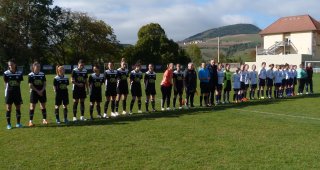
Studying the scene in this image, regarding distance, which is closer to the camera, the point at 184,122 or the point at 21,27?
the point at 184,122

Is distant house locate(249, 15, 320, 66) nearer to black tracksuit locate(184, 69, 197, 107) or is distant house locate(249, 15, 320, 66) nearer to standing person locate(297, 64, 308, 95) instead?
standing person locate(297, 64, 308, 95)

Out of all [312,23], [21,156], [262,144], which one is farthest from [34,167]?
[312,23]

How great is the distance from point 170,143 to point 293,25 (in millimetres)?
79411

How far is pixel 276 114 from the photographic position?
50.0 ft

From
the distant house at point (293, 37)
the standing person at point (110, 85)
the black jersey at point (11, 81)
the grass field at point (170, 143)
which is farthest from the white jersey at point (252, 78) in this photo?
the distant house at point (293, 37)

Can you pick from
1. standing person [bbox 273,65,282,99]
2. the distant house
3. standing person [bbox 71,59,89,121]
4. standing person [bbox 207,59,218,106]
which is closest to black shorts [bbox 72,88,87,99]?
standing person [bbox 71,59,89,121]

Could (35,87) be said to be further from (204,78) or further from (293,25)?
(293,25)

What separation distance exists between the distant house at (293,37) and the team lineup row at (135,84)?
5506 centimetres

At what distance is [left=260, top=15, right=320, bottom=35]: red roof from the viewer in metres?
79.8

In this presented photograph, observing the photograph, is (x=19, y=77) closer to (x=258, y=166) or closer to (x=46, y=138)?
(x=46, y=138)

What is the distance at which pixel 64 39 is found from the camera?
252 ft

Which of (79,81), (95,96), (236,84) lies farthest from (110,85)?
(236,84)

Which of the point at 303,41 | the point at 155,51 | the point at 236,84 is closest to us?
the point at 236,84

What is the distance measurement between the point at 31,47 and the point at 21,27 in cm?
417
